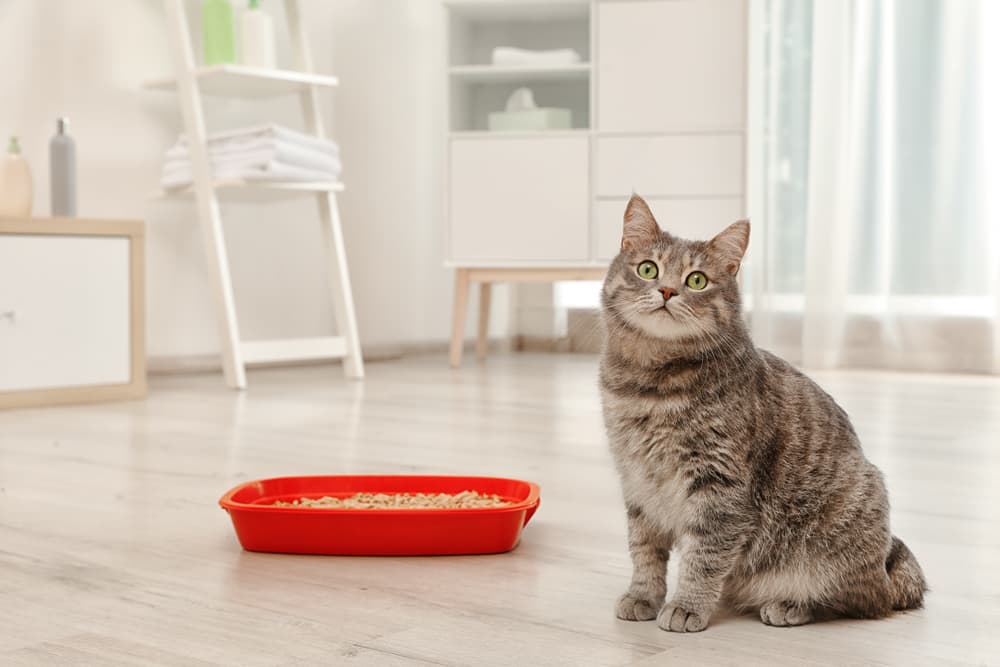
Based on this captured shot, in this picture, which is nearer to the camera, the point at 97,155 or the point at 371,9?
the point at 97,155

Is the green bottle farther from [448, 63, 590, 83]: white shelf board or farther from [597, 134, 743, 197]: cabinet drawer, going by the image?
[597, 134, 743, 197]: cabinet drawer

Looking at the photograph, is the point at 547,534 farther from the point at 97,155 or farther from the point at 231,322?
the point at 97,155

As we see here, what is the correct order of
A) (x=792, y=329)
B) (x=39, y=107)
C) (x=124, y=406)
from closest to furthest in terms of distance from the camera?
1. (x=124, y=406)
2. (x=39, y=107)
3. (x=792, y=329)

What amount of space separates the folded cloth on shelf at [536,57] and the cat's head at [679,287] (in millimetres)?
2799

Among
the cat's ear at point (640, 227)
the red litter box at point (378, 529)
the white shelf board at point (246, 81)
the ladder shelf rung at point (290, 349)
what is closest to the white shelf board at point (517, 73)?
the white shelf board at point (246, 81)

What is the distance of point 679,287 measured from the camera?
1.06 meters

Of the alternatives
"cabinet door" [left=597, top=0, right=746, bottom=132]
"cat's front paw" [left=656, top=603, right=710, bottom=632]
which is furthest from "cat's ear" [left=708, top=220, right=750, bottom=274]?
"cabinet door" [left=597, top=0, right=746, bottom=132]

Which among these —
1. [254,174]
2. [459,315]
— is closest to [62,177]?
[254,174]

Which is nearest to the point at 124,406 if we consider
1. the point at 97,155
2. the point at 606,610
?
the point at 97,155

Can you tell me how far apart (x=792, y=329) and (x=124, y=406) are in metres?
2.16

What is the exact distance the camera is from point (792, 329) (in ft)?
12.5

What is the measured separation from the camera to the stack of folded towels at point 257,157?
3137 mm

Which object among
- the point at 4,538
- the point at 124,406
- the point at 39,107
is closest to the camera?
the point at 4,538

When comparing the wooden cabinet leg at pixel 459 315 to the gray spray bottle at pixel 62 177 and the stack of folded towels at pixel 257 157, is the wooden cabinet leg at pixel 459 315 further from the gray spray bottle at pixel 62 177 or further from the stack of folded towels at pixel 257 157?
the gray spray bottle at pixel 62 177
